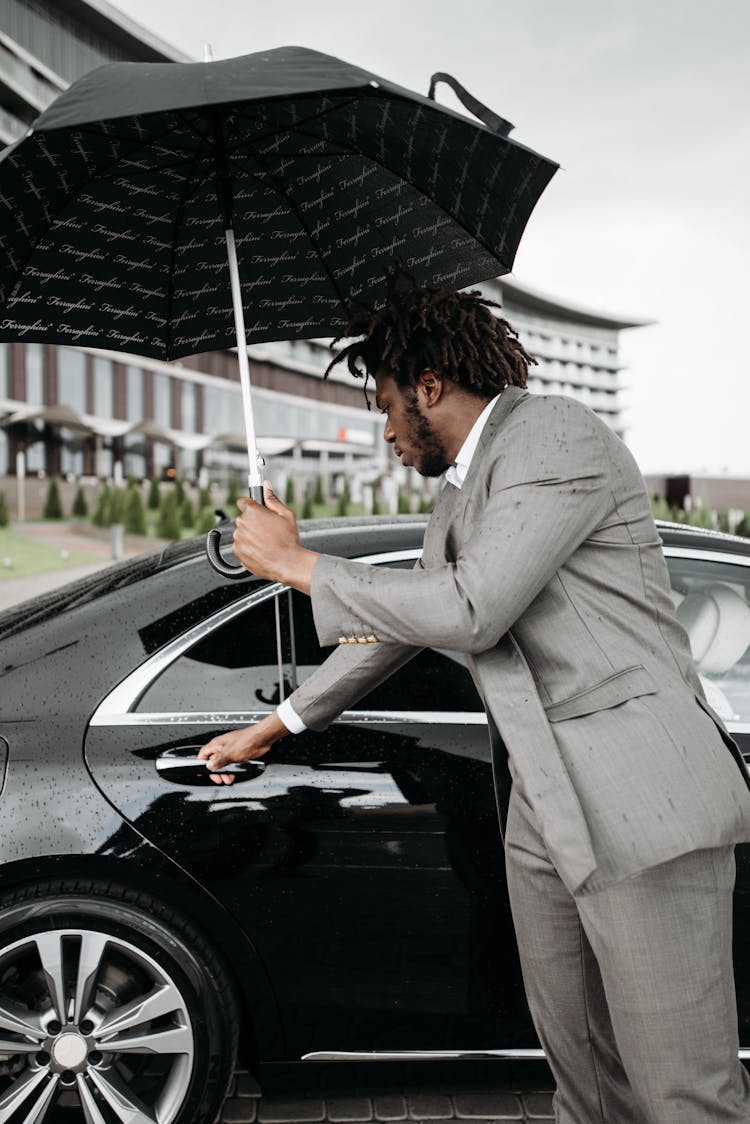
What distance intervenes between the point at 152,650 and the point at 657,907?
4.45 feet

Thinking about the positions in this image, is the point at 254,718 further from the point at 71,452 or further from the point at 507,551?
the point at 71,452

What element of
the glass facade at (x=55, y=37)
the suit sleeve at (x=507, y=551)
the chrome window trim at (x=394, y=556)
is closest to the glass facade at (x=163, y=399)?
the glass facade at (x=55, y=37)

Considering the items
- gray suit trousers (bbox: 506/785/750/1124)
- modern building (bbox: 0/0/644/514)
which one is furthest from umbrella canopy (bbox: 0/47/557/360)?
modern building (bbox: 0/0/644/514)

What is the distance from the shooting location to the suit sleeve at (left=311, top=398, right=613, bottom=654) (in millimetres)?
1571

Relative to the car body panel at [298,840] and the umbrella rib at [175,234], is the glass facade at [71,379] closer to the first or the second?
the umbrella rib at [175,234]

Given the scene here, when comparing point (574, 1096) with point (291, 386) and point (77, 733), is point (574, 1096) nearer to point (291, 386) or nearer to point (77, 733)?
point (77, 733)

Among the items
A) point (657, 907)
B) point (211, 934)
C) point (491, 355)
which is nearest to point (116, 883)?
point (211, 934)

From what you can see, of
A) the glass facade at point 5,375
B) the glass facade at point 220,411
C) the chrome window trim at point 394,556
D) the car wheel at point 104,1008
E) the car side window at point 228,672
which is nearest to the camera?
the car wheel at point 104,1008

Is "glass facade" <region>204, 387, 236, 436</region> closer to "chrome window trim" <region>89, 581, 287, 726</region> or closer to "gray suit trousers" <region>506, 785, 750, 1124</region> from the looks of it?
"chrome window trim" <region>89, 581, 287, 726</region>

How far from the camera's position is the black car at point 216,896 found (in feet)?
7.59

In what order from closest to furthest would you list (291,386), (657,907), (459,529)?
(657,907), (459,529), (291,386)

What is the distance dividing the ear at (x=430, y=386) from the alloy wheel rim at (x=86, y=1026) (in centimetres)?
145

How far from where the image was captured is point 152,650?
8.09 feet

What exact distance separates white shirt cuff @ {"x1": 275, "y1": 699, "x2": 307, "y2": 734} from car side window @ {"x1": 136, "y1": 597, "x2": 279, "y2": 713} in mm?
280
